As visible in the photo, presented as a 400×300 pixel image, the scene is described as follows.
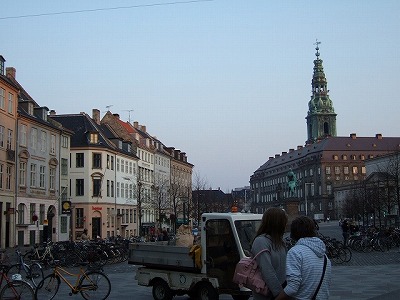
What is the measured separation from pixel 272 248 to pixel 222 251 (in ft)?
20.5

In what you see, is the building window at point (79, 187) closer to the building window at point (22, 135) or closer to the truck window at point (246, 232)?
the building window at point (22, 135)

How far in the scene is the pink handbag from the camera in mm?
6457

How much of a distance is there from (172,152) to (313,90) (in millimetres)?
87218

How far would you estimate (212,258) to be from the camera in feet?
42.8

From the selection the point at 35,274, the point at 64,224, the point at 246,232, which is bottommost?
the point at 35,274

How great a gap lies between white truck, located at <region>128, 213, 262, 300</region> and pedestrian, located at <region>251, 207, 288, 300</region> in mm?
5610

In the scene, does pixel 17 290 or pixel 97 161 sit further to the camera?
pixel 97 161

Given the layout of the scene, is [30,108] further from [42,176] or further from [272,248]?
[272,248]

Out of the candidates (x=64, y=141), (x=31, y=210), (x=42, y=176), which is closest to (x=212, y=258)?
(x=31, y=210)

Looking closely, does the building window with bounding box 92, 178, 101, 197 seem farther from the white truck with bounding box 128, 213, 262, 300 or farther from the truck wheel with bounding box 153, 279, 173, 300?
the white truck with bounding box 128, 213, 262, 300

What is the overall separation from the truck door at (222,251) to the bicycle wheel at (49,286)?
171 inches

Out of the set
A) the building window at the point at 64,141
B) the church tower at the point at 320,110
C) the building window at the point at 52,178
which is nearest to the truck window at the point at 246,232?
the building window at the point at 52,178

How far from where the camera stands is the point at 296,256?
5570 mm

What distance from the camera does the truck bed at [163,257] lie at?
13.9 metres
